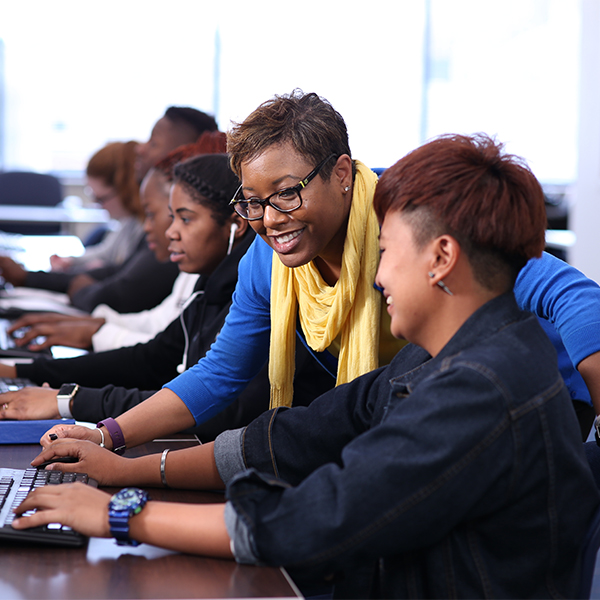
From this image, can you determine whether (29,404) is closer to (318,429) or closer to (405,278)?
(318,429)

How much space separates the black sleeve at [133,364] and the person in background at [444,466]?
996 millimetres

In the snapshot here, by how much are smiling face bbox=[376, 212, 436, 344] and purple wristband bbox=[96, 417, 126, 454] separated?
58 centimetres

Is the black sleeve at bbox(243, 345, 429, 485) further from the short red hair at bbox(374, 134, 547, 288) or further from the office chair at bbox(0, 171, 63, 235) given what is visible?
the office chair at bbox(0, 171, 63, 235)

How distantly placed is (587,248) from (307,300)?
212 centimetres

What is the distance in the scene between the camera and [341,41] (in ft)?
21.4

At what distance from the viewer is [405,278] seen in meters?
0.84

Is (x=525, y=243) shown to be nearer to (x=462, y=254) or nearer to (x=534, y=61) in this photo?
(x=462, y=254)

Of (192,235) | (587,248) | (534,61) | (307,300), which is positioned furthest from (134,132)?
(307,300)

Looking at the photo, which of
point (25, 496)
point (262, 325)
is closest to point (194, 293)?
point (262, 325)

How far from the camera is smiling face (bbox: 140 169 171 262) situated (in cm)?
249

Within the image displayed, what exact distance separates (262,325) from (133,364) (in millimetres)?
577

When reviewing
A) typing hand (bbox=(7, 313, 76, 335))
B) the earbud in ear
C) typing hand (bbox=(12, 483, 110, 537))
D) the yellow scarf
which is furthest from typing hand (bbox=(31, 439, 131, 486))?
typing hand (bbox=(7, 313, 76, 335))

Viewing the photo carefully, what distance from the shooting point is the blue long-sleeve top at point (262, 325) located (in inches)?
46.4

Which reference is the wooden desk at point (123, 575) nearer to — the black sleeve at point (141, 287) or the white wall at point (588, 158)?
the black sleeve at point (141, 287)
